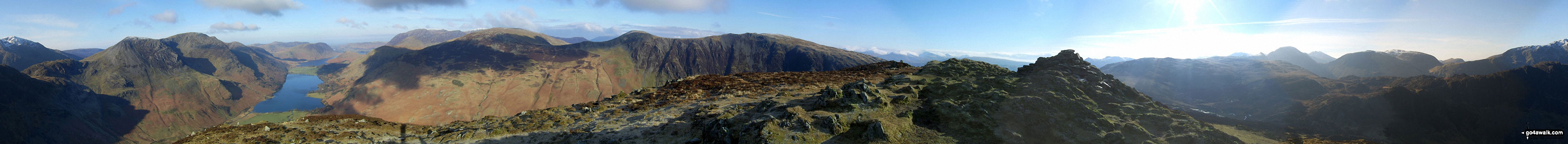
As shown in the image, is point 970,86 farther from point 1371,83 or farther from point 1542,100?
point 1371,83

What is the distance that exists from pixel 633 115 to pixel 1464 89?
352ft

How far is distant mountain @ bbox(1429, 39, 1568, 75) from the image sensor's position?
14200 centimetres

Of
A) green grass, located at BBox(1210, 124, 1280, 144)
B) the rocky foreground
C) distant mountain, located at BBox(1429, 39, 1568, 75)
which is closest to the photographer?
the rocky foreground

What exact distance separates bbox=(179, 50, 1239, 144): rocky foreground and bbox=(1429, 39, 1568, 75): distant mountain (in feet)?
737

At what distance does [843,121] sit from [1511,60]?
29333 cm

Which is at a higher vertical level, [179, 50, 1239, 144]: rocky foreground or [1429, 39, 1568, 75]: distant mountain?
[1429, 39, 1568, 75]: distant mountain

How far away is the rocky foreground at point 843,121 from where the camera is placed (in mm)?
12320

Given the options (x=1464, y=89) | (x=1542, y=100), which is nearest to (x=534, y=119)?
(x=1464, y=89)

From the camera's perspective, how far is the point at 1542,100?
198 feet

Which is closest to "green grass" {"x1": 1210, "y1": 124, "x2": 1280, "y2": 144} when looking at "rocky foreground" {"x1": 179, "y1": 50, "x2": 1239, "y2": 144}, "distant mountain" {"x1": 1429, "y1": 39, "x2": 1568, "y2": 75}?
"rocky foreground" {"x1": 179, "y1": 50, "x2": 1239, "y2": 144}

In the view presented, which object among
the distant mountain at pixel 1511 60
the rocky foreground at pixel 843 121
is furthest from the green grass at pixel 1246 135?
the distant mountain at pixel 1511 60

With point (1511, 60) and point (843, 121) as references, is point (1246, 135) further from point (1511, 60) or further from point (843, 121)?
point (1511, 60)

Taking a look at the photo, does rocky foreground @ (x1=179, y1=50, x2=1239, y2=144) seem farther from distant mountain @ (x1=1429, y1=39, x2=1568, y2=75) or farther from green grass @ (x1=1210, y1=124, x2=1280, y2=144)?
distant mountain @ (x1=1429, y1=39, x2=1568, y2=75)

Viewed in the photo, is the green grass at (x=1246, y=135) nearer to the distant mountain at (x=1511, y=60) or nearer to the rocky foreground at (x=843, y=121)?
the rocky foreground at (x=843, y=121)
